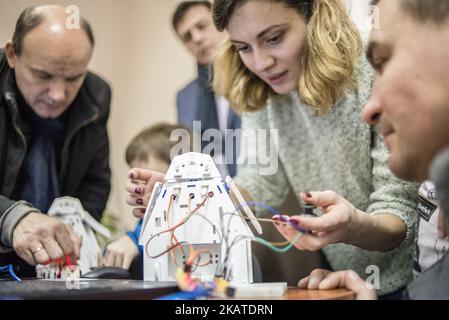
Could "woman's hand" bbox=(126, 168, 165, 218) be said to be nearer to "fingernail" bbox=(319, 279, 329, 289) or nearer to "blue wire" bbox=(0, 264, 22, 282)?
"blue wire" bbox=(0, 264, 22, 282)

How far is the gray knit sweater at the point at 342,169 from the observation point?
1265 mm

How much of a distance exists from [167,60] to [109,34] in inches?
13.3

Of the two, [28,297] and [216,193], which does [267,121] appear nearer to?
[216,193]

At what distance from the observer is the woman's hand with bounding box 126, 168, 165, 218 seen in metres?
1.27

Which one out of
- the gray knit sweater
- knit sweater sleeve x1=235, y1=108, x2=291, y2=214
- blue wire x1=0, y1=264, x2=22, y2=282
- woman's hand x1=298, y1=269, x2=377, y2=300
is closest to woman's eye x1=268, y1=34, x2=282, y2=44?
the gray knit sweater

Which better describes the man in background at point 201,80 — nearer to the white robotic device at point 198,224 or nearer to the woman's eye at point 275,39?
the woman's eye at point 275,39

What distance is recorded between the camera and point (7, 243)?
126 centimetres

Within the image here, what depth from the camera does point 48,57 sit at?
1435 millimetres

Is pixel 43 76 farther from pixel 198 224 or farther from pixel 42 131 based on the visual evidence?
pixel 198 224

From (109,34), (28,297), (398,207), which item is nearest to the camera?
(28,297)

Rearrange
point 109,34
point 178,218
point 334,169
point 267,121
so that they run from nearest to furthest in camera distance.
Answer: point 178,218, point 334,169, point 267,121, point 109,34

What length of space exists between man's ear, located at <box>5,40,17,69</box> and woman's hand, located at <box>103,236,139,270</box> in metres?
0.59

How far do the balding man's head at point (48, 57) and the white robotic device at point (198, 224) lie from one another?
21.6 inches
